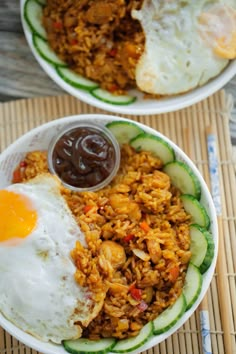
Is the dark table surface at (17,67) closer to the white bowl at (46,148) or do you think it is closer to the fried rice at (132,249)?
the white bowl at (46,148)

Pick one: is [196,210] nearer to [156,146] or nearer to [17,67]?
[156,146]

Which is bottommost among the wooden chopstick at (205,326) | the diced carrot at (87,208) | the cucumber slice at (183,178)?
the wooden chopstick at (205,326)

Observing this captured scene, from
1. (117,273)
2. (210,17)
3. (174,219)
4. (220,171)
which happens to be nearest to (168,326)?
(117,273)

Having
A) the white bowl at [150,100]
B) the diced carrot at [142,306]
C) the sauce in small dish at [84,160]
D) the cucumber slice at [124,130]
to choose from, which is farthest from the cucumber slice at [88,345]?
the white bowl at [150,100]

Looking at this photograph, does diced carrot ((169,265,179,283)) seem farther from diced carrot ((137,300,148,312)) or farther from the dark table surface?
the dark table surface

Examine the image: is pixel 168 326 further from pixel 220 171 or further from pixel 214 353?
pixel 220 171
